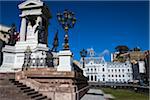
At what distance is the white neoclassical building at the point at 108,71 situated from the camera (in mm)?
107500

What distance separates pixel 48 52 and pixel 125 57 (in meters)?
113

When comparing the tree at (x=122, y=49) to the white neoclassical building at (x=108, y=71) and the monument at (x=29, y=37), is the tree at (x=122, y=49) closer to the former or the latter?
the white neoclassical building at (x=108, y=71)

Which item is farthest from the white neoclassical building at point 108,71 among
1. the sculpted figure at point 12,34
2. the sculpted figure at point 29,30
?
the sculpted figure at point 12,34

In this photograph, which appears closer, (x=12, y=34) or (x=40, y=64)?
(x=40, y=64)

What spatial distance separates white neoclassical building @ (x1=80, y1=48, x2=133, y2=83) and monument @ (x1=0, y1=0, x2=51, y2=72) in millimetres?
82178

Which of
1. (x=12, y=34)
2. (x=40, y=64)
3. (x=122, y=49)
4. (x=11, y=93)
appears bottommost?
(x=11, y=93)

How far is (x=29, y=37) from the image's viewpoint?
82.2 feet

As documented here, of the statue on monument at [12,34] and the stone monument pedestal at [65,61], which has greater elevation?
the statue on monument at [12,34]

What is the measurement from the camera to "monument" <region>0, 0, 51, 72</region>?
886 inches

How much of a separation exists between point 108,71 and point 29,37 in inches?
3487

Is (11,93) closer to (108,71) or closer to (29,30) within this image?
(29,30)

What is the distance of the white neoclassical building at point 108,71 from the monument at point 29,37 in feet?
270

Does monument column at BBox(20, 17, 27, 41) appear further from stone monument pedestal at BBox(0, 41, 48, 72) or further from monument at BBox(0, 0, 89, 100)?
stone monument pedestal at BBox(0, 41, 48, 72)

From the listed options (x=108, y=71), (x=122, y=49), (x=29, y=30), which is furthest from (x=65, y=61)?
(x=122, y=49)
